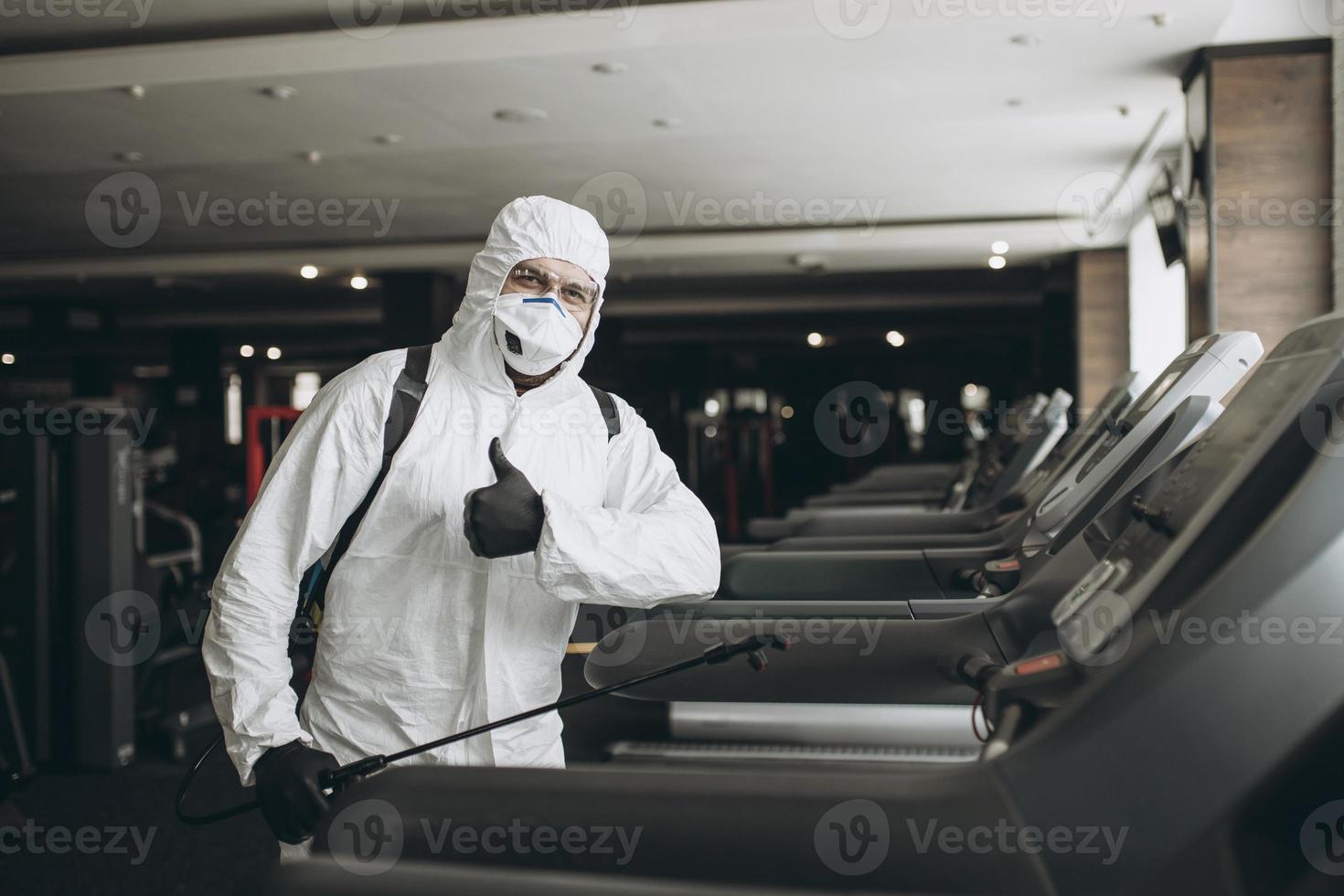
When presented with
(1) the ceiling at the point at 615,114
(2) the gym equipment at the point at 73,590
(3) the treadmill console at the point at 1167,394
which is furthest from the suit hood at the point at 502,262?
(1) the ceiling at the point at 615,114

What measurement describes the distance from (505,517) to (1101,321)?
9.12 m

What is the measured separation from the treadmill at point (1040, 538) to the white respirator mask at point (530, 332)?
75 cm

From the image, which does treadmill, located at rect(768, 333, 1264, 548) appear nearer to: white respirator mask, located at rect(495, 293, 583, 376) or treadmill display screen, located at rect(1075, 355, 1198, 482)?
treadmill display screen, located at rect(1075, 355, 1198, 482)

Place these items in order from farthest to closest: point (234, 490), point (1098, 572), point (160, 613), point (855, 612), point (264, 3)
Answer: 1. point (234, 490)
2. point (264, 3)
3. point (160, 613)
4. point (855, 612)
5. point (1098, 572)

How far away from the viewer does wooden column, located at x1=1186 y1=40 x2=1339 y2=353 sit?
459 centimetres

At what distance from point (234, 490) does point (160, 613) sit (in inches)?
386

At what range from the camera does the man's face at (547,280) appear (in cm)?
151

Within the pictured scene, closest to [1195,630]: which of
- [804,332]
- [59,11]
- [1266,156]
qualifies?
[1266,156]

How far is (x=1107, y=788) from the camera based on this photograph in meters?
0.77

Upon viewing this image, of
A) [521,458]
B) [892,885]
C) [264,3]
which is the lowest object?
[892,885]

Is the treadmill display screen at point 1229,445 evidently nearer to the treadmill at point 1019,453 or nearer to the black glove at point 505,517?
the black glove at point 505,517

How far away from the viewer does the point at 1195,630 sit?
0.76m

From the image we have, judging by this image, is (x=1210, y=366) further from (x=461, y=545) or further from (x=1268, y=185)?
(x=1268, y=185)

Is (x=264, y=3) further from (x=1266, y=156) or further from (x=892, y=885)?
(x=892, y=885)
